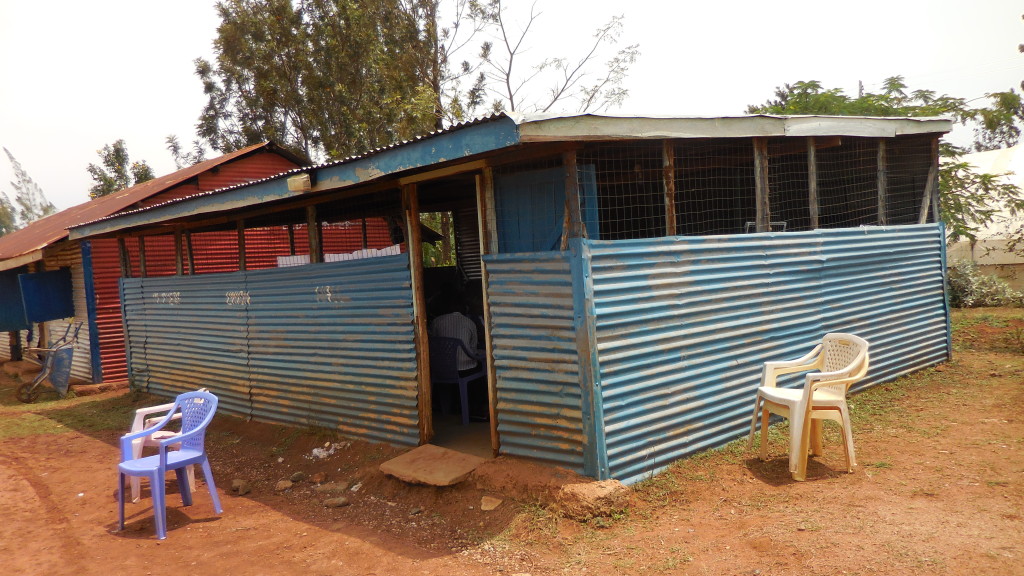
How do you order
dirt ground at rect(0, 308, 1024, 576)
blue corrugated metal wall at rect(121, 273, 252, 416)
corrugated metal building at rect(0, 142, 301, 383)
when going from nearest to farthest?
dirt ground at rect(0, 308, 1024, 576) → blue corrugated metal wall at rect(121, 273, 252, 416) → corrugated metal building at rect(0, 142, 301, 383)

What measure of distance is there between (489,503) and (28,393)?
10.9 meters

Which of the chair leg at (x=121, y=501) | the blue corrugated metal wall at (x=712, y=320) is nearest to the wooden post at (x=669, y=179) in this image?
the blue corrugated metal wall at (x=712, y=320)

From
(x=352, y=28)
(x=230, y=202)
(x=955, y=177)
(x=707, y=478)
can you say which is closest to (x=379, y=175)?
(x=230, y=202)

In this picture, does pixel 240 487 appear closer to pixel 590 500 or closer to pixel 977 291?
pixel 590 500

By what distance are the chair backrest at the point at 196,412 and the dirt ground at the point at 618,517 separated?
2.11 ft

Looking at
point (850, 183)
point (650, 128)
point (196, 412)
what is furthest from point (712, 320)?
point (196, 412)

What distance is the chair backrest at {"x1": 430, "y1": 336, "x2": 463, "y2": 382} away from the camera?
6734 millimetres

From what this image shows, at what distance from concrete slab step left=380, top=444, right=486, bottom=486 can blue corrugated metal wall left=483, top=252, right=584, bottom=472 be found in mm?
380

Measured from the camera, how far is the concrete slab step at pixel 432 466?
5340 millimetres

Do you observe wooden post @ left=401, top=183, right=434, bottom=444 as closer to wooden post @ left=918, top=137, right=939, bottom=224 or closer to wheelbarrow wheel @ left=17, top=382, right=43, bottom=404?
wooden post @ left=918, top=137, right=939, bottom=224

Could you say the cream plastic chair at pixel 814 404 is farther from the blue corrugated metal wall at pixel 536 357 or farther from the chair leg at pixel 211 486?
the chair leg at pixel 211 486

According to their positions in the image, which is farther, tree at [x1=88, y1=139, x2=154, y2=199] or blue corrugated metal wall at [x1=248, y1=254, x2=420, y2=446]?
tree at [x1=88, y1=139, x2=154, y2=199]

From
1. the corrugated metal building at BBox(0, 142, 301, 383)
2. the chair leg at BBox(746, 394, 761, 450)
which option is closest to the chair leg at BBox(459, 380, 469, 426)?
the chair leg at BBox(746, 394, 761, 450)

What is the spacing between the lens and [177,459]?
5.42 m
